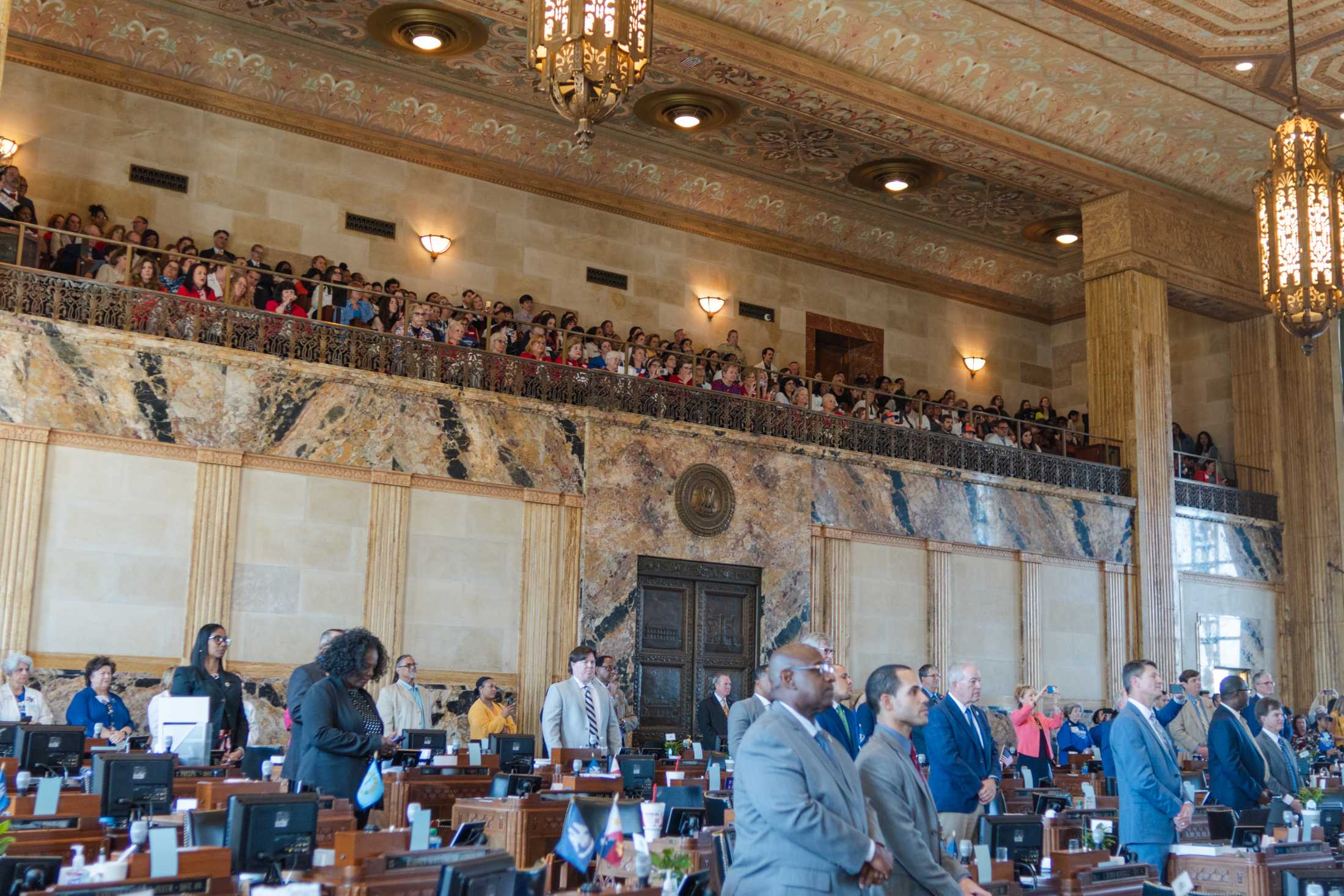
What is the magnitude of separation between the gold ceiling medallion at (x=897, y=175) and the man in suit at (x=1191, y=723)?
8480 mm

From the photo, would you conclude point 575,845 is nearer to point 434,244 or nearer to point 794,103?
point 794,103

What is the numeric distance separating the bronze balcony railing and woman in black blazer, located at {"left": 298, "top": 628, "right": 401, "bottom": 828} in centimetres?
789

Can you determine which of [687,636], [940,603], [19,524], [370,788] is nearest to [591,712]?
[370,788]

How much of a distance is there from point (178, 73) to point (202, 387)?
209 inches

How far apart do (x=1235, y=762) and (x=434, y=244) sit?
13.1 m

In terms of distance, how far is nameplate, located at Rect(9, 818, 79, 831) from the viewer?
18.0ft

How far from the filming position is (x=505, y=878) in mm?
3703

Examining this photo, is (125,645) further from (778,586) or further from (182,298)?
(778,586)

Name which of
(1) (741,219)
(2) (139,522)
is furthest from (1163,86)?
(2) (139,522)

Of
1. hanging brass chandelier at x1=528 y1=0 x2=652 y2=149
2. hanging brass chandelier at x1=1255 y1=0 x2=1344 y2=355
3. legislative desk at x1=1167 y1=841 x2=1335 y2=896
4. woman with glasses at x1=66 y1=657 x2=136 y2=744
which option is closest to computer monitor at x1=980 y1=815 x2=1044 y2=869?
A: legislative desk at x1=1167 y1=841 x2=1335 y2=896

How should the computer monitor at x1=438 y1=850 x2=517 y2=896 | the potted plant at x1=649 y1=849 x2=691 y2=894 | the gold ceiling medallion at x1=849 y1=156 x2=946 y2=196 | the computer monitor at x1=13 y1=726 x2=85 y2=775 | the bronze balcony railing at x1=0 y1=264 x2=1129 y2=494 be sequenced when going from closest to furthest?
1. the computer monitor at x1=438 y1=850 x2=517 y2=896
2. the potted plant at x1=649 y1=849 x2=691 y2=894
3. the computer monitor at x1=13 y1=726 x2=85 y2=775
4. the bronze balcony railing at x1=0 y1=264 x2=1129 y2=494
5. the gold ceiling medallion at x1=849 y1=156 x2=946 y2=196

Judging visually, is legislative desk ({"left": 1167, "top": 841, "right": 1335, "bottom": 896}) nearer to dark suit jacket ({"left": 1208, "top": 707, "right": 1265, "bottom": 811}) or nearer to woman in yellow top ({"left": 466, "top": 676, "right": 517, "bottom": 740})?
dark suit jacket ({"left": 1208, "top": 707, "right": 1265, "bottom": 811})

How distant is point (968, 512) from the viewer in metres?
18.7

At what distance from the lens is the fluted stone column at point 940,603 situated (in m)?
18.1
